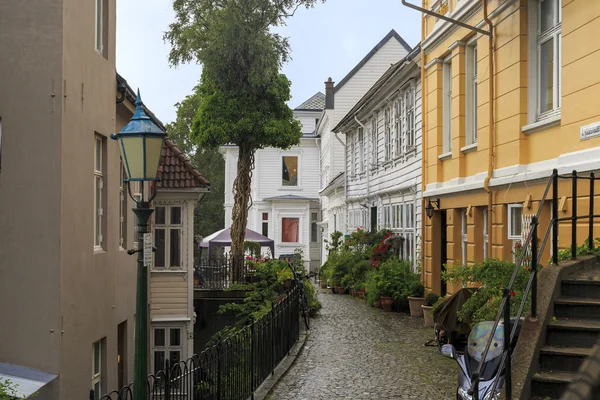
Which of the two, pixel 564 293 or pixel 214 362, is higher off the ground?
pixel 564 293

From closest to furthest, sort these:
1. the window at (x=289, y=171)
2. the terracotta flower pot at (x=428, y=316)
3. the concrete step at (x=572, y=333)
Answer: the concrete step at (x=572, y=333)
the terracotta flower pot at (x=428, y=316)
the window at (x=289, y=171)

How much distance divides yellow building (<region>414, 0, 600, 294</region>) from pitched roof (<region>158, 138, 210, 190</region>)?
563cm

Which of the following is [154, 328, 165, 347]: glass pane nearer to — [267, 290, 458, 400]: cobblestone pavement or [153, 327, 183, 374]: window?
[153, 327, 183, 374]: window

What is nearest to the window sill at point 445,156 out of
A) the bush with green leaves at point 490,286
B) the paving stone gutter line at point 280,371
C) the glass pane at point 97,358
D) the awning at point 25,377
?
the paving stone gutter line at point 280,371

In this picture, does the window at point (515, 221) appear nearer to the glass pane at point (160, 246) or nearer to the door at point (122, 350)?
the door at point (122, 350)

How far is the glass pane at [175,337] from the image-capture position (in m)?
20.0

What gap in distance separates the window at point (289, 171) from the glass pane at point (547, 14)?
4093 cm

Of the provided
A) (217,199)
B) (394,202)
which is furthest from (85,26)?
(217,199)

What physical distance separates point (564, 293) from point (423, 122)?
524 inches

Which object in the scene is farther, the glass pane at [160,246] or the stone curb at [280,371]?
the glass pane at [160,246]

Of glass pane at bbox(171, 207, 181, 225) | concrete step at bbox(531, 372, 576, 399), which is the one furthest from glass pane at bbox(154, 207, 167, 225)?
concrete step at bbox(531, 372, 576, 399)

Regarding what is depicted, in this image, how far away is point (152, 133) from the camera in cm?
748

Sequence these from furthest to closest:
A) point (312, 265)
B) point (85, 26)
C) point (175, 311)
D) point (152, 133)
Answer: point (312, 265) → point (175, 311) → point (85, 26) → point (152, 133)

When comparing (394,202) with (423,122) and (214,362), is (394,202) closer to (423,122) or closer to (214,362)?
→ (423,122)
